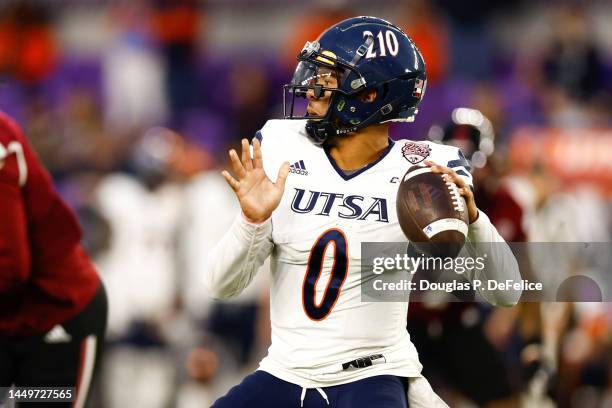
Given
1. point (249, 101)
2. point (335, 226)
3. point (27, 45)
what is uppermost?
point (335, 226)

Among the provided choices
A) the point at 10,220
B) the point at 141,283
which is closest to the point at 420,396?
the point at 10,220

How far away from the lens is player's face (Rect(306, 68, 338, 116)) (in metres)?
4.30

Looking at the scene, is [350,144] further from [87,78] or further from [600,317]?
[87,78]

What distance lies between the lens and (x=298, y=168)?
4.24 m

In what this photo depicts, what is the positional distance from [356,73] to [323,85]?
123mm

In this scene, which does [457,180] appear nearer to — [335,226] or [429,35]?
[335,226]

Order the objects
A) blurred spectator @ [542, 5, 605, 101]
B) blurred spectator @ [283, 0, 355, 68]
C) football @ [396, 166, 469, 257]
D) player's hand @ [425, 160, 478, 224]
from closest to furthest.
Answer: football @ [396, 166, 469, 257] → player's hand @ [425, 160, 478, 224] → blurred spectator @ [542, 5, 605, 101] → blurred spectator @ [283, 0, 355, 68]

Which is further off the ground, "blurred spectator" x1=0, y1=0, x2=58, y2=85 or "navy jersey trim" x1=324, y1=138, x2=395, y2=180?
"navy jersey trim" x1=324, y1=138, x2=395, y2=180

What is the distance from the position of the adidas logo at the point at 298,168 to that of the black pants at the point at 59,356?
42.9 inches

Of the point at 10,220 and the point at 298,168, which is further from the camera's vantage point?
the point at 10,220

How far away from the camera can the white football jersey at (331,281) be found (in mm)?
4070

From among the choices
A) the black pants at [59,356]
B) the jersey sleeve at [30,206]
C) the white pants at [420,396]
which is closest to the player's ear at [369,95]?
the white pants at [420,396]

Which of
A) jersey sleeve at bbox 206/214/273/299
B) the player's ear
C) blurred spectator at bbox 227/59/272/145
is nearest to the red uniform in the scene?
jersey sleeve at bbox 206/214/273/299

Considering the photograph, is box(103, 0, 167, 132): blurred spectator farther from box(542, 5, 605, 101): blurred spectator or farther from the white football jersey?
the white football jersey
